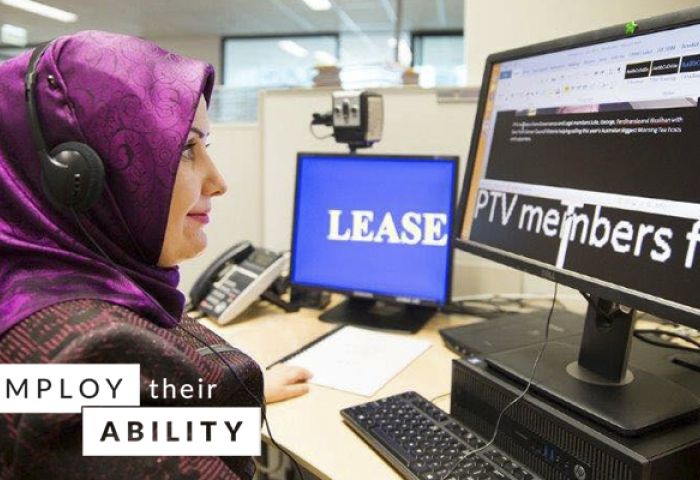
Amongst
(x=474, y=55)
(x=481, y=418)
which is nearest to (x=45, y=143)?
(x=481, y=418)

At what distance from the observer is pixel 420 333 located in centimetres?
128

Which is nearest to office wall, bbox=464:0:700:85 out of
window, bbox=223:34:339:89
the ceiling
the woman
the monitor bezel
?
the monitor bezel

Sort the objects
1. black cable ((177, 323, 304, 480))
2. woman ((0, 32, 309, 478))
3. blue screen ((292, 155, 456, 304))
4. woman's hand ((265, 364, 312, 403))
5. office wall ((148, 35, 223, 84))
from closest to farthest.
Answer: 1. woman ((0, 32, 309, 478))
2. black cable ((177, 323, 304, 480))
3. woman's hand ((265, 364, 312, 403))
4. blue screen ((292, 155, 456, 304))
5. office wall ((148, 35, 223, 84))

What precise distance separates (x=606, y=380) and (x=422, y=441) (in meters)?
0.26

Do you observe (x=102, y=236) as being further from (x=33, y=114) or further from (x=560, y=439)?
(x=560, y=439)

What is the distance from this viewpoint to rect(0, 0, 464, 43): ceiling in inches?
245

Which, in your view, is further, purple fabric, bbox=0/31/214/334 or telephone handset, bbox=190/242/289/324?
telephone handset, bbox=190/242/289/324

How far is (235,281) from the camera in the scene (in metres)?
1.40

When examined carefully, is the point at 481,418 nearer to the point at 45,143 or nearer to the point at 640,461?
the point at 640,461

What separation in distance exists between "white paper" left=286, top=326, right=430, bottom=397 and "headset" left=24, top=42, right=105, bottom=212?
55 cm

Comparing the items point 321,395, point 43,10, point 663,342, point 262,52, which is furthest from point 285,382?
point 262,52

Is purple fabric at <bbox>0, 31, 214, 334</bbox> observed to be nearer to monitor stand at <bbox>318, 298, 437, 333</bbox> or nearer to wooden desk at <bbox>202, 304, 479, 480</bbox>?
wooden desk at <bbox>202, 304, 479, 480</bbox>

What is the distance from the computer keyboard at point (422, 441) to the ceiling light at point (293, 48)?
25.9ft

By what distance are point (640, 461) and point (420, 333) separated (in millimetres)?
684
